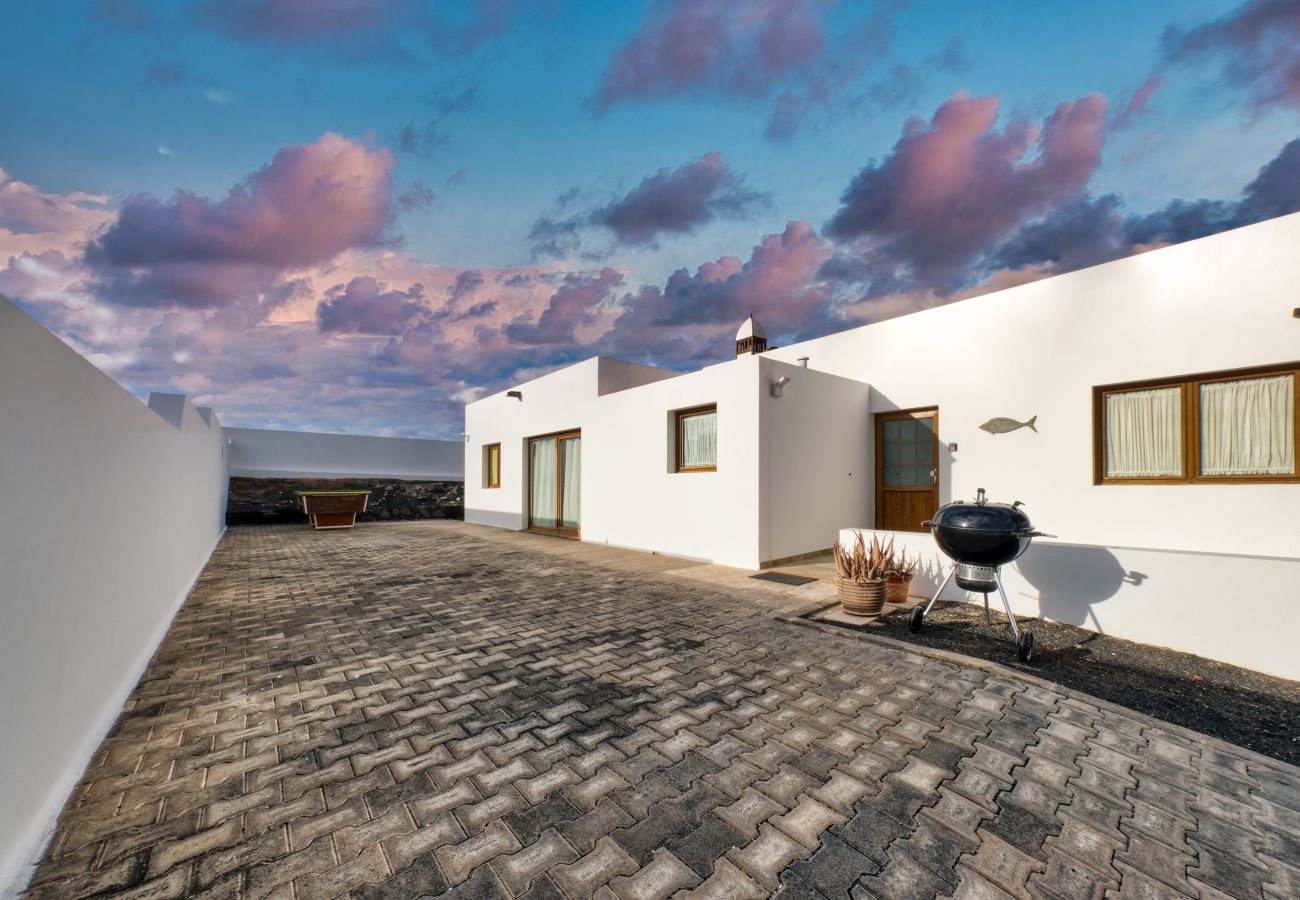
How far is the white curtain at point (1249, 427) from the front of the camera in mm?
4727

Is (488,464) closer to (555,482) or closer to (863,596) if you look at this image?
(555,482)

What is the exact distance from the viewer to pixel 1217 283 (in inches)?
196

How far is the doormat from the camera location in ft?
19.4

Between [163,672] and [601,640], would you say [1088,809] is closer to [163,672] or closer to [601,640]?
[601,640]

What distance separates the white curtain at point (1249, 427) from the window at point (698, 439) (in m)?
5.49

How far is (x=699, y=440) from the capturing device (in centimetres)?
781

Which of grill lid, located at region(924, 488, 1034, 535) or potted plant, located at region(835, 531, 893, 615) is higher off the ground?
grill lid, located at region(924, 488, 1034, 535)

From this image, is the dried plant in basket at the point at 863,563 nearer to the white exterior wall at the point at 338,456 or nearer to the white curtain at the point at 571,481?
the white curtain at the point at 571,481

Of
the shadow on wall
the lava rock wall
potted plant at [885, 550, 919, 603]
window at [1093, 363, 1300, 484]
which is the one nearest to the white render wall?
window at [1093, 363, 1300, 484]

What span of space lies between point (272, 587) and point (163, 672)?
9.48 feet

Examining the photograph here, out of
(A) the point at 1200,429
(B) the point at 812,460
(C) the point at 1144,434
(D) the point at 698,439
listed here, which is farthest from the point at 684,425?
(A) the point at 1200,429

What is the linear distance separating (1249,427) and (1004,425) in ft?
6.89

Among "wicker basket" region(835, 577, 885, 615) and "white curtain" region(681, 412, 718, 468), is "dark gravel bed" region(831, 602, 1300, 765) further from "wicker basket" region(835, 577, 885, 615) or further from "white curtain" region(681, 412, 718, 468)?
"white curtain" region(681, 412, 718, 468)

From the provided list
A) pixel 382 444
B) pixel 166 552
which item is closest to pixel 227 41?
pixel 166 552
